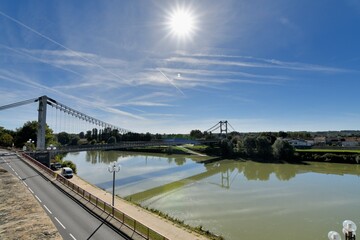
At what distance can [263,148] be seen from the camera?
75.7 meters

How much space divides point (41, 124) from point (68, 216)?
112 feet

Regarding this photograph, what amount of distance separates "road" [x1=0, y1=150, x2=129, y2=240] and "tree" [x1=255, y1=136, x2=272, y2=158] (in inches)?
2443

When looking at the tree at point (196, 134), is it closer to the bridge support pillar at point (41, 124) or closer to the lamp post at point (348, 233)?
the bridge support pillar at point (41, 124)

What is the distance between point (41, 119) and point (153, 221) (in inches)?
1451

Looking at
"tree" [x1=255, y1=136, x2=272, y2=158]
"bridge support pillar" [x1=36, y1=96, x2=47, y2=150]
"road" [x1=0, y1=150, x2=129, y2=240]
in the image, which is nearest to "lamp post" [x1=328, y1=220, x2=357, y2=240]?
"road" [x1=0, y1=150, x2=129, y2=240]

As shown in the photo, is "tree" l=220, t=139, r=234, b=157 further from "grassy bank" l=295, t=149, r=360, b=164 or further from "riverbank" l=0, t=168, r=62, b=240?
Answer: "riverbank" l=0, t=168, r=62, b=240

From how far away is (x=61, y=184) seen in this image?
25.8 m

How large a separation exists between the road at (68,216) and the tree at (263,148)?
204 feet

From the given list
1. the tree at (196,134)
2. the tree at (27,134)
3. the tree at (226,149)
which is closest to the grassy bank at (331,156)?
the tree at (226,149)

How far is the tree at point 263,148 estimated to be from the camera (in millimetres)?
75000

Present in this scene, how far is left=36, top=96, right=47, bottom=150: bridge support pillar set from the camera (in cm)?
4509

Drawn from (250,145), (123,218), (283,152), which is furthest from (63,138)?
(123,218)

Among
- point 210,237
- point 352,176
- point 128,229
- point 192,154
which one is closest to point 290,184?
point 352,176

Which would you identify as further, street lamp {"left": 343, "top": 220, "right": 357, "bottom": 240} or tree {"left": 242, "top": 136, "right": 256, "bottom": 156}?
tree {"left": 242, "top": 136, "right": 256, "bottom": 156}
